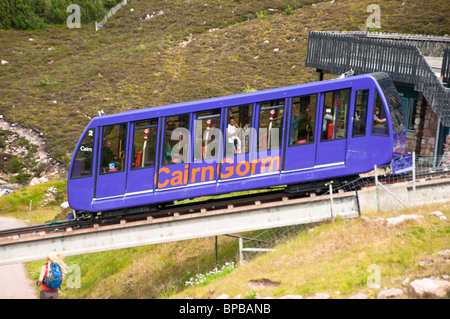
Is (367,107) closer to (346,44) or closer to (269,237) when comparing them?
(269,237)

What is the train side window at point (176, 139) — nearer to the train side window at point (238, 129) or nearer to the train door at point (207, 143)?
the train door at point (207, 143)

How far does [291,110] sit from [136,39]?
156ft

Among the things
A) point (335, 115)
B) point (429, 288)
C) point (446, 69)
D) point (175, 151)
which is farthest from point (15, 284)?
point (446, 69)

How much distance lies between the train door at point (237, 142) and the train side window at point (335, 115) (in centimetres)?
196

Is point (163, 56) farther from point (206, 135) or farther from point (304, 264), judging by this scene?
point (304, 264)

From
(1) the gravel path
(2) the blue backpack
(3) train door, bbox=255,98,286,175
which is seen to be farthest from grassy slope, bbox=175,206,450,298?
(1) the gravel path

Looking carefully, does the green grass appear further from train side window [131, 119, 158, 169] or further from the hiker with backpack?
train side window [131, 119, 158, 169]

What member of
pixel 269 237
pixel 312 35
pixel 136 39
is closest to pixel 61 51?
pixel 136 39

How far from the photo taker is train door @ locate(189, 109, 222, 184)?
16.0 meters

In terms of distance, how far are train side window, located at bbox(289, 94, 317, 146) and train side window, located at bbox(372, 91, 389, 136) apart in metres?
1.57

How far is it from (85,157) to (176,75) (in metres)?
33.8

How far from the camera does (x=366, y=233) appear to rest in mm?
14078

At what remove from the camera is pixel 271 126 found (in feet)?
52.1

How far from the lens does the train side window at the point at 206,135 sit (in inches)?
631
